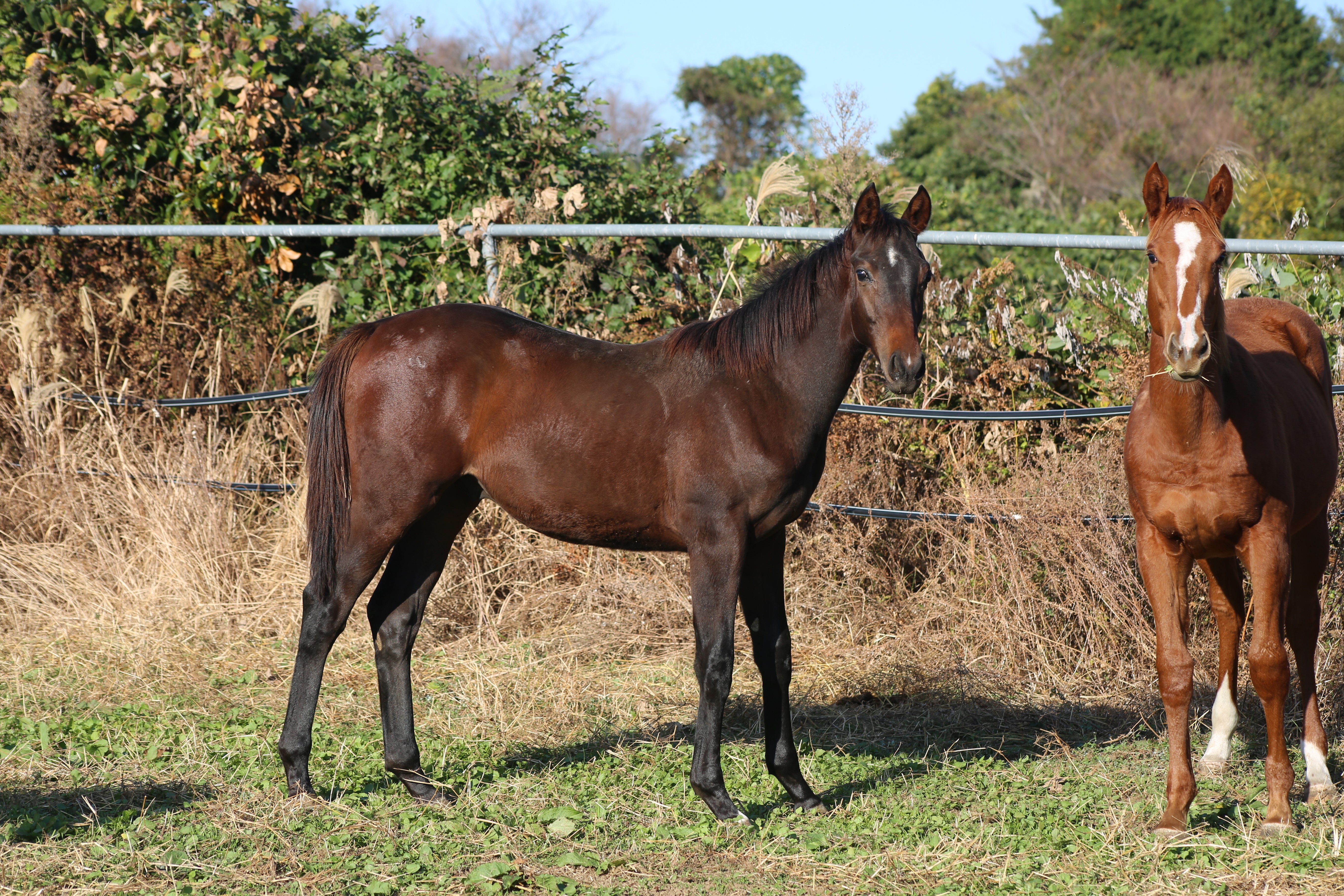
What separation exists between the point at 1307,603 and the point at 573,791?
109 inches

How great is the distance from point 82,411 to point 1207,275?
19.9ft

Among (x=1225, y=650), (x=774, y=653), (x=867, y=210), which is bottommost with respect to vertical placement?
(x=1225, y=650)

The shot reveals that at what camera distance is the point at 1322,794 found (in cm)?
372

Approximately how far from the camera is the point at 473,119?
691 centimetres

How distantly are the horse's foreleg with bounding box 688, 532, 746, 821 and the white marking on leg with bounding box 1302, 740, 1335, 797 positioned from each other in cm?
197

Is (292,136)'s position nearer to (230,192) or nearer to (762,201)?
(230,192)

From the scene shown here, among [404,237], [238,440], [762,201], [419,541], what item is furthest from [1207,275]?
[238,440]

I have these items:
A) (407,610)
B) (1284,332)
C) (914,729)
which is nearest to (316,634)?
(407,610)

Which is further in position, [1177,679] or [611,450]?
[611,450]

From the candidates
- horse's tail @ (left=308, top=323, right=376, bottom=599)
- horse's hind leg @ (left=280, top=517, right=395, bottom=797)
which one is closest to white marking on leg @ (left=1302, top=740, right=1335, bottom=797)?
horse's hind leg @ (left=280, top=517, right=395, bottom=797)

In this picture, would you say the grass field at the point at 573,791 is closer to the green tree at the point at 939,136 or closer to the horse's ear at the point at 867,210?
the horse's ear at the point at 867,210

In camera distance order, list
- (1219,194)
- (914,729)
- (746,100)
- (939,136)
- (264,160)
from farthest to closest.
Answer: (746,100) → (939,136) → (264,160) → (914,729) → (1219,194)

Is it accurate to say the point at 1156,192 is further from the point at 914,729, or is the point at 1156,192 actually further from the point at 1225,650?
the point at 914,729

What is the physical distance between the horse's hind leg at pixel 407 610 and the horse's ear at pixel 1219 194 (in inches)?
101
